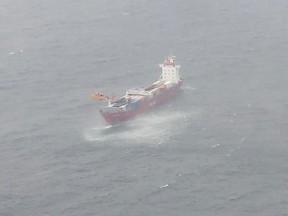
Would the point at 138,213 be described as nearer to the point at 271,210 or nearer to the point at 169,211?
the point at 169,211

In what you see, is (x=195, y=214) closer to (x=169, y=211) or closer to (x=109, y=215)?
(x=169, y=211)

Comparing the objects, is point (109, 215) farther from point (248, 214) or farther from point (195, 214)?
point (248, 214)

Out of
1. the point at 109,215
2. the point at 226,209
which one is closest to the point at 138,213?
the point at 109,215

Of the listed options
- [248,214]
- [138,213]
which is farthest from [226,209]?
[138,213]

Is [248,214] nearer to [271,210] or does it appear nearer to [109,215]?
[271,210]

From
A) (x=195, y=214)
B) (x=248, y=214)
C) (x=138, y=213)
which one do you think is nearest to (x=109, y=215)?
(x=138, y=213)

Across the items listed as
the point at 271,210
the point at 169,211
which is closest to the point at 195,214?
the point at 169,211
